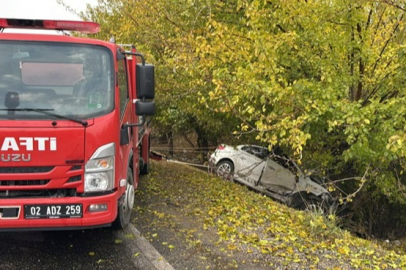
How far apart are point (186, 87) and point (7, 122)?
5.61m

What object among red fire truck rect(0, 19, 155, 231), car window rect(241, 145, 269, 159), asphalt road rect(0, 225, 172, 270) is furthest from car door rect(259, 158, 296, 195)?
red fire truck rect(0, 19, 155, 231)

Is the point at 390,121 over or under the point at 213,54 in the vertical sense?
under

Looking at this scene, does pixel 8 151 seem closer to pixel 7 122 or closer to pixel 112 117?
pixel 7 122

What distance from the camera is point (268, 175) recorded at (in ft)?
33.8

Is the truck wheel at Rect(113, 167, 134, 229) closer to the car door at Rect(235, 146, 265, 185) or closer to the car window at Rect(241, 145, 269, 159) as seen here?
the car door at Rect(235, 146, 265, 185)

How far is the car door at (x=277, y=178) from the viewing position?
33.3ft

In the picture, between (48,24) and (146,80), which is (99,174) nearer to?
(146,80)

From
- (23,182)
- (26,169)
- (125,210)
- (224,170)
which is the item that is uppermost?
(26,169)

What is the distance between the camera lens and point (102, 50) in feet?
12.8

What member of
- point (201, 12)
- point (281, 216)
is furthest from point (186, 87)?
point (281, 216)

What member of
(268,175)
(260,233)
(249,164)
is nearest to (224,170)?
(249,164)

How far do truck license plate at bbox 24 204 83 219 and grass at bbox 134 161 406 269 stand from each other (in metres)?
1.40

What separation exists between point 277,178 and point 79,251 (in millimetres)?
7161

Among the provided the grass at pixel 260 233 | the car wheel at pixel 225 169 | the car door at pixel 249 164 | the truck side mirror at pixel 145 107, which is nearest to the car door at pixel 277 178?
the car door at pixel 249 164
